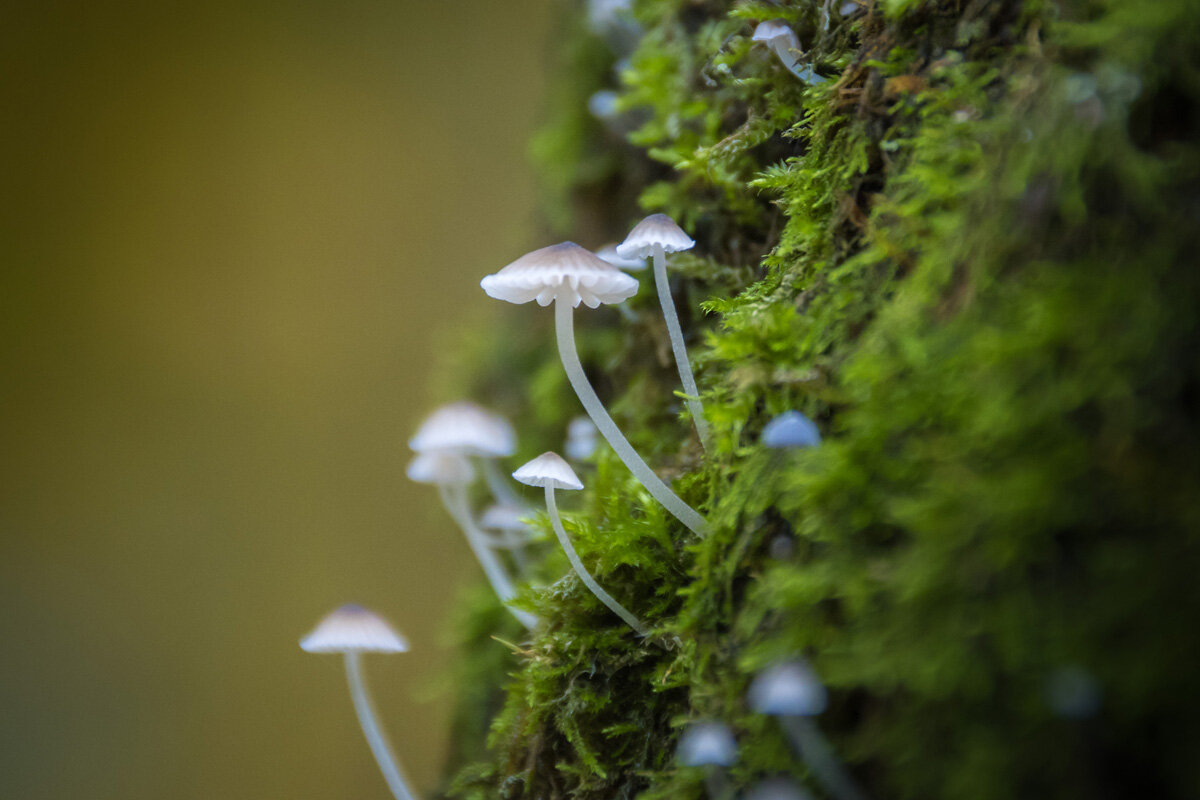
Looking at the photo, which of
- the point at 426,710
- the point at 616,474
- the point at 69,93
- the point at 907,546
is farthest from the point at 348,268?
the point at 907,546

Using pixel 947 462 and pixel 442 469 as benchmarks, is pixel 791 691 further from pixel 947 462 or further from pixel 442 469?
pixel 442 469

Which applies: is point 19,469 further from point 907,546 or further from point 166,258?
point 907,546

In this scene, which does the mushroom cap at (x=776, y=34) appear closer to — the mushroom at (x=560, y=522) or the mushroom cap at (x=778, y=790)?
the mushroom at (x=560, y=522)

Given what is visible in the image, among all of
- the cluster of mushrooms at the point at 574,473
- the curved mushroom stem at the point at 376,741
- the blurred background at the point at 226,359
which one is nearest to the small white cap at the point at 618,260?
the cluster of mushrooms at the point at 574,473

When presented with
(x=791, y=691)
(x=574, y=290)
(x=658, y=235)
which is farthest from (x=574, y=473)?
(x=791, y=691)

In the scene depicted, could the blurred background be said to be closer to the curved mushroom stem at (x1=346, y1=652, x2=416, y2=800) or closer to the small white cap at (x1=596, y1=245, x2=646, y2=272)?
the curved mushroom stem at (x1=346, y1=652, x2=416, y2=800)

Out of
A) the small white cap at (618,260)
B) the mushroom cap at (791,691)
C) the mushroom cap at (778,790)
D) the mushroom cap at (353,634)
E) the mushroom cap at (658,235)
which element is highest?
the small white cap at (618,260)
